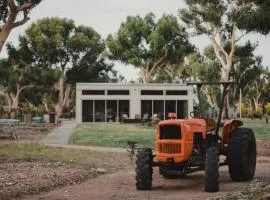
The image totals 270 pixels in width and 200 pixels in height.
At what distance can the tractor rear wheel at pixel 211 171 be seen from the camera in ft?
35.3

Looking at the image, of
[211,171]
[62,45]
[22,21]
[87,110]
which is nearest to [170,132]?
[211,171]

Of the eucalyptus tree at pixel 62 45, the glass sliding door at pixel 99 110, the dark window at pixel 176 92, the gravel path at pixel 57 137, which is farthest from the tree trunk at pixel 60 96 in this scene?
the gravel path at pixel 57 137

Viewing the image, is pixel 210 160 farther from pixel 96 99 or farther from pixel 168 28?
pixel 168 28

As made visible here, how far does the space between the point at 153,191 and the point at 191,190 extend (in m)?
0.73

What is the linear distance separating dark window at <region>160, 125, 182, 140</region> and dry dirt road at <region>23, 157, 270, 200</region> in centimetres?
100

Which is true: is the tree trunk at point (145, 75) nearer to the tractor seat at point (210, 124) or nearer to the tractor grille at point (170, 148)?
the tractor seat at point (210, 124)

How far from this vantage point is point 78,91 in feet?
194

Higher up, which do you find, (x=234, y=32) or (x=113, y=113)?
(x=234, y=32)

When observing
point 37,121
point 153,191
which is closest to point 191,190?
point 153,191

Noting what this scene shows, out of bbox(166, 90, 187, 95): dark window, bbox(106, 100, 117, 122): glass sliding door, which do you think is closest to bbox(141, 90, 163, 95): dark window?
bbox(166, 90, 187, 95): dark window

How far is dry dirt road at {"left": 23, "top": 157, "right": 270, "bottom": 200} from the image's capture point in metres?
10.4

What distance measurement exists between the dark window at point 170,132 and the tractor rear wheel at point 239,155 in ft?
4.48

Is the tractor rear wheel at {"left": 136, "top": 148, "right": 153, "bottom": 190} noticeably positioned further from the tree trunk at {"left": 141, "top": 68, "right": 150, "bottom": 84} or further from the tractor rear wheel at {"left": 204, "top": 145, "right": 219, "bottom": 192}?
the tree trunk at {"left": 141, "top": 68, "right": 150, "bottom": 84}

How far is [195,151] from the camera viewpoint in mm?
11773
